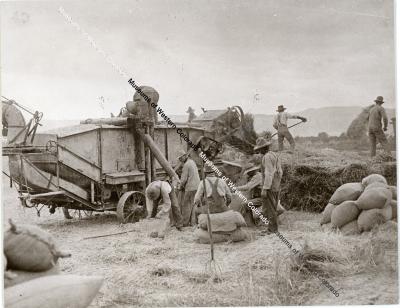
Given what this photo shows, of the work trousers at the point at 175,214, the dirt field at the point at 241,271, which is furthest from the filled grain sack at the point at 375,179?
the work trousers at the point at 175,214

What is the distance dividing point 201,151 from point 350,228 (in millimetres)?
2626

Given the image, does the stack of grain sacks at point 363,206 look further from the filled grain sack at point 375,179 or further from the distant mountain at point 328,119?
the distant mountain at point 328,119

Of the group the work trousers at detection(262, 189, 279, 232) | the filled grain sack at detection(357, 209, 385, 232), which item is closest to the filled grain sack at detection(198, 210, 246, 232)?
the work trousers at detection(262, 189, 279, 232)

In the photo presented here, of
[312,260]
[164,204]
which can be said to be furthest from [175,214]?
[312,260]

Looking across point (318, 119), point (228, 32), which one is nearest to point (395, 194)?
point (318, 119)

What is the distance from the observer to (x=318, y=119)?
8344 mm

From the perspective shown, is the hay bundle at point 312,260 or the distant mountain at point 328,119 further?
the distant mountain at point 328,119

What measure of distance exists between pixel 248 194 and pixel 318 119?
83.0 inches

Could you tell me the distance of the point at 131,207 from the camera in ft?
33.7

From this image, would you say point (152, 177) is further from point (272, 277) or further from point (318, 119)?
point (272, 277)

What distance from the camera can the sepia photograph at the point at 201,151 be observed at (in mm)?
5832

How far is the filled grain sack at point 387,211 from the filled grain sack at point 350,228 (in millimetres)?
570

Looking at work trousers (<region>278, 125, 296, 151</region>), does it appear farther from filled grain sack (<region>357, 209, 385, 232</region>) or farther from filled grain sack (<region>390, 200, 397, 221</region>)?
filled grain sack (<region>390, 200, 397, 221</region>)

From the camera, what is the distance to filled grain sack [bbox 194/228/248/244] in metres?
7.89
